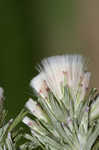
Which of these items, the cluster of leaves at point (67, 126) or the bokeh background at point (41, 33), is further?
the bokeh background at point (41, 33)

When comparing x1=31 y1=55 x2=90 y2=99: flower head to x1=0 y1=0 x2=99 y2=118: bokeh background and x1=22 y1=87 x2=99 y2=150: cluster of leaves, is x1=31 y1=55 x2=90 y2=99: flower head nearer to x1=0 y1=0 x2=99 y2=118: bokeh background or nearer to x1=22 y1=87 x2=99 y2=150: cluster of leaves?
x1=22 y1=87 x2=99 y2=150: cluster of leaves

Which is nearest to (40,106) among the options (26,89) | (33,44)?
(26,89)

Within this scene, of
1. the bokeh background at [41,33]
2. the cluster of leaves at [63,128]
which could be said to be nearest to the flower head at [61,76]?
the cluster of leaves at [63,128]

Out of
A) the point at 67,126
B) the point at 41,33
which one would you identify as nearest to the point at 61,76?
the point at 67,126

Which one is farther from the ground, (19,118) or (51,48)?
(51,48)

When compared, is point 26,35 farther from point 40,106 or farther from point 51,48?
point 40,106

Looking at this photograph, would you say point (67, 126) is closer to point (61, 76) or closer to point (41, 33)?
point (61, 76)

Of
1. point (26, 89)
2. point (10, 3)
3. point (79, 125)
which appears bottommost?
point (79, 125)

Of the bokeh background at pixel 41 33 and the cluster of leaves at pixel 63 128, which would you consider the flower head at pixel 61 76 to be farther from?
the bokeh background at pixel 41 33
